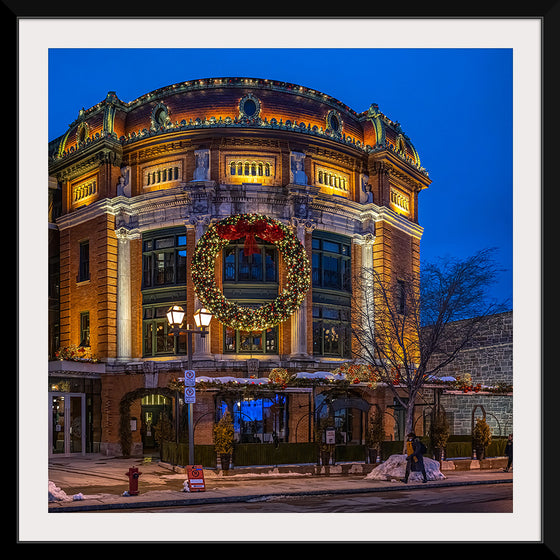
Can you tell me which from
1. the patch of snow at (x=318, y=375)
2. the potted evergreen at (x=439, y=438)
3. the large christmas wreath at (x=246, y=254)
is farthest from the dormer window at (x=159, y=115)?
the potted evergreen at (x=439, y=438)

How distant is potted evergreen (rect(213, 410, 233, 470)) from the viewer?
24337 millimetres

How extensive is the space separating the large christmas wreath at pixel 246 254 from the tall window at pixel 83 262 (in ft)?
26.0

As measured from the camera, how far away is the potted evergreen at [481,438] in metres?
29.7

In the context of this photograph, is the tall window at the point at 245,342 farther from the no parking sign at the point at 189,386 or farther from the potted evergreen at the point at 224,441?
the no parking sign at the point at 189,386

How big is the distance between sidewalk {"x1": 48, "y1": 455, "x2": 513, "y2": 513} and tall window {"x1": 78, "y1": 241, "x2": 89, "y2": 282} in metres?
11.2

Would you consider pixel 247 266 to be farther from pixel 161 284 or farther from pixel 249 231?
pixel 161 284

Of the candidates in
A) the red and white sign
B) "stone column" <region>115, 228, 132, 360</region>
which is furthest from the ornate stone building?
the red and white sign

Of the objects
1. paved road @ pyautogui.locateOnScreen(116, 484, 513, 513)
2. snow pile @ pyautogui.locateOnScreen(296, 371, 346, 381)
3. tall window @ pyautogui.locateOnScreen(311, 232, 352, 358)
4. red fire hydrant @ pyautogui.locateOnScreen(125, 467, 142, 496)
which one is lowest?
paved road @ pyautogui.locateOnScreen(116, 484, 513, 513)

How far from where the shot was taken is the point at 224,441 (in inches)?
960

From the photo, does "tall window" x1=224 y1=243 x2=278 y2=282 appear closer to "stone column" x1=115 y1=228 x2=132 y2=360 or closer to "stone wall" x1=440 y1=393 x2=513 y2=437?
"stone column" x1=115 y1=228 x2=132 y2=360

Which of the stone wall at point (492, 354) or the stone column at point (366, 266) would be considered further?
the stone wall at point (492, 354)
